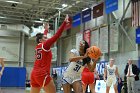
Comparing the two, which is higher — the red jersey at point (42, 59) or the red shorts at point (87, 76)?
the red jersey at point (42, 59)

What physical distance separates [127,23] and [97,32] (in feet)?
10.4

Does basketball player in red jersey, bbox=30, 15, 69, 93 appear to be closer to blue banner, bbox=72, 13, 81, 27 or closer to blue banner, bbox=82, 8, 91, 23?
blue banner, bbox=82, 8, 91, 23

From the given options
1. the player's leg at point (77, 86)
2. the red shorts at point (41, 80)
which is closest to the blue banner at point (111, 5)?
the player's leg at point (77, 86)

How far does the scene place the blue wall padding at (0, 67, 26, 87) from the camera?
741 inches

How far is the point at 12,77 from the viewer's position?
749 inches

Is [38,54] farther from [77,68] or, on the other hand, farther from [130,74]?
[130,74]

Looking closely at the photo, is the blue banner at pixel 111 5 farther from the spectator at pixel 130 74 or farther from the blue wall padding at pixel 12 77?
the blue wall padding at pixel 12 77

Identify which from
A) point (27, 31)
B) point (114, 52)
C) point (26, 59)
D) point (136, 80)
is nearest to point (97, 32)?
point (114, 52)

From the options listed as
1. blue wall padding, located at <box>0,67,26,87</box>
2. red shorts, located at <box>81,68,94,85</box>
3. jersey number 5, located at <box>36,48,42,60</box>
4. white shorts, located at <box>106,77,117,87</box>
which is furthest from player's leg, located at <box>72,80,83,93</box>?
blue wall padding, located at <box>0,67,26,87</box>

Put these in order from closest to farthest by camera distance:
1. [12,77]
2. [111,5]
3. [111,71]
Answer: [111,71]
[111,5]
[12,77]

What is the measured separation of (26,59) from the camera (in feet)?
106

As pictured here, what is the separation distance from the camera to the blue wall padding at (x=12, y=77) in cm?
1883

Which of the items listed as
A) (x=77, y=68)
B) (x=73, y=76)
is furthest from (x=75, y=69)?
(x=73, y=76)

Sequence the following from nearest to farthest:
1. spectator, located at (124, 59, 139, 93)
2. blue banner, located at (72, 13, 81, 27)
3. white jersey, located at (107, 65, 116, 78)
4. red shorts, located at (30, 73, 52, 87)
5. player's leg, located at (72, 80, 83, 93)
A: red shorts, located at (30, 73, 52, 87), player's leg, located at (72, 80, 83, 93), white jersey, located at (107, 65, 116, 78), spectator, located at (124, 59, 139, 93), blue banner, located at (72, 13, 81, 27)
